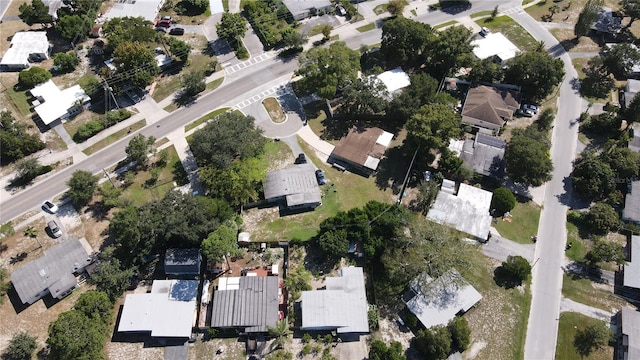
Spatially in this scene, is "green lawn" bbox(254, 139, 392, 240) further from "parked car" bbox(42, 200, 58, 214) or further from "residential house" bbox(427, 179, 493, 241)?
"parked car" bbox(42, 200, 58, 214)

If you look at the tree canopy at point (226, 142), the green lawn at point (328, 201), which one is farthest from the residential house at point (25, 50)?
the green lawn at point (328, 201)

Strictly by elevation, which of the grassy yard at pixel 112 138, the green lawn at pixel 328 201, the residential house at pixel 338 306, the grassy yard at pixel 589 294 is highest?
the grassy yard at pixel 112 138

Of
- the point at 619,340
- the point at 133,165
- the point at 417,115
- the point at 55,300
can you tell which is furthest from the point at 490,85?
the point at 55,300

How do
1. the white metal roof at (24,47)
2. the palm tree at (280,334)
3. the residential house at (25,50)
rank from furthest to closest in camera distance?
the residential house at (25,50) → the white metal roof at (24,47) → the palm tree at (280,334)

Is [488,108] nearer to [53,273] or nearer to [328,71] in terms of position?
[328,71]

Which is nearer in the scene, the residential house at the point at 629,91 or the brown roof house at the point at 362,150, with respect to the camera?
the brown roof house at the point at 362,150

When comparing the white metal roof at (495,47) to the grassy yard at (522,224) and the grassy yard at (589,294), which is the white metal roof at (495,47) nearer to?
the grassy yard at (522,224)

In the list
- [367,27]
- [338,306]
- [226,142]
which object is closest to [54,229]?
[226,142]
